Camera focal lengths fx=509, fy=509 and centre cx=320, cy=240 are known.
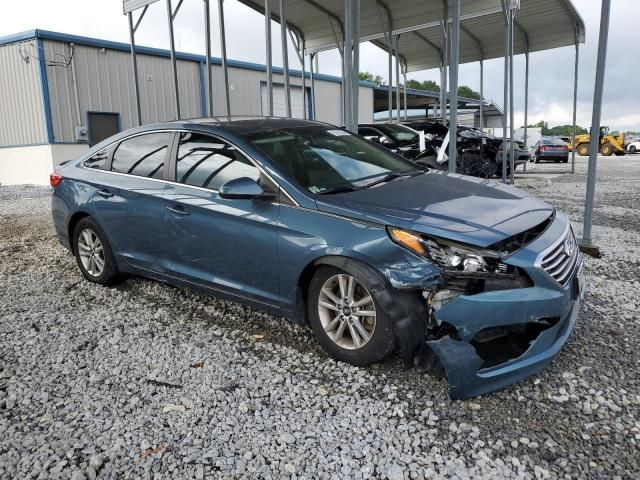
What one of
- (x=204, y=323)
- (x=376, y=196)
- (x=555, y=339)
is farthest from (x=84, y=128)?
(x=555, y=339)

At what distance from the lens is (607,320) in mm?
3725

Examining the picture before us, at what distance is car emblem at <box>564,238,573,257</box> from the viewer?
9.82 feet

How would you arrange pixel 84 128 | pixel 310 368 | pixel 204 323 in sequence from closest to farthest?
pixel 310 368
pixel 204 323
pixel 84 128

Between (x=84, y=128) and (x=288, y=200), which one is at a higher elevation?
(x=84, y=128)

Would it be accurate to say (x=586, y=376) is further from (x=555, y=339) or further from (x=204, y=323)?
Answer: (x=204, y=323)

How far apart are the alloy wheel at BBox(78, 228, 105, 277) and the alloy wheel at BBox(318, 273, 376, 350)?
8.35 feet

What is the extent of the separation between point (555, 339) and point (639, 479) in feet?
2.65

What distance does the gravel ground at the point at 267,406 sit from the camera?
227 centimetres

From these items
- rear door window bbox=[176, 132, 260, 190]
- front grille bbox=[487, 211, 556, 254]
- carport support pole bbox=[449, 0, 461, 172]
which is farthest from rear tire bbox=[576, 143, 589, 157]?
rear door window bbox=[176, 132, 260, 190]

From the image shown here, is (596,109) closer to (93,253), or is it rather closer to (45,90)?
(93,253)

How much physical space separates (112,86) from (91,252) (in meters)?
12.6

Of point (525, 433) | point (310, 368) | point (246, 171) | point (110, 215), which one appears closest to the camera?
point (525, 433)

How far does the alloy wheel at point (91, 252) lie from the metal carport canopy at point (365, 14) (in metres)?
8.77

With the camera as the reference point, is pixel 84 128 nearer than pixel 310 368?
No
